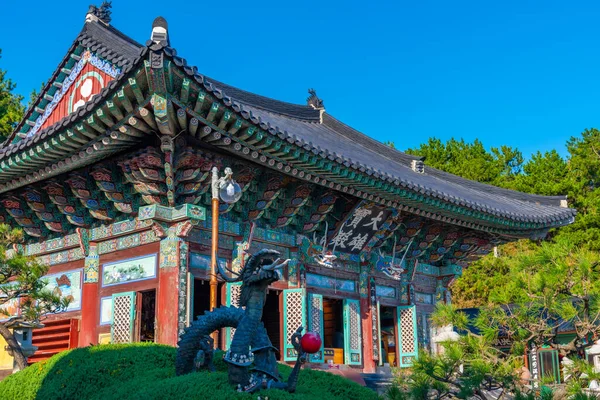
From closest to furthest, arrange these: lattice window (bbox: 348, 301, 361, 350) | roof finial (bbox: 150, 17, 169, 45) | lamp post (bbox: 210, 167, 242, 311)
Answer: roof finial (bbox: 150, 17, 169, 45)
lamp post (bbox: 210, 167, 242, 311)
lattice window (bbox: 348, 301, 361, 350)

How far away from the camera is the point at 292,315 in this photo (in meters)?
13.7

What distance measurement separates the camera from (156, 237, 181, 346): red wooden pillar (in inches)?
460

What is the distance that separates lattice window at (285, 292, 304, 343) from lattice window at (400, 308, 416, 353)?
13.6ft

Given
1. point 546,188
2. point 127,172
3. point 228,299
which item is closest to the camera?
point 127,172

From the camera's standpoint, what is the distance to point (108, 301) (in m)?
12.9

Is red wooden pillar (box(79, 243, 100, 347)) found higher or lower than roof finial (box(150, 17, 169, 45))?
lower

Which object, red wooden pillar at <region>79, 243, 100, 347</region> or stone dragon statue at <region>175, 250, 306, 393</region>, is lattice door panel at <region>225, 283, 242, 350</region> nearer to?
red wooden pillar at <region>79, 243, 100, 347</region>

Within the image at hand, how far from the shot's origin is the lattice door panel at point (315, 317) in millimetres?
14164

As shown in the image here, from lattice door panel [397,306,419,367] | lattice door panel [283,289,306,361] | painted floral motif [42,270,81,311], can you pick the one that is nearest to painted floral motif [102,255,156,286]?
painted floral motif [42,270,81,311]

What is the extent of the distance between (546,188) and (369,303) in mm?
22153

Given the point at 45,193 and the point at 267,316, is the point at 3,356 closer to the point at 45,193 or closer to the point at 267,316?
the point at 45,193

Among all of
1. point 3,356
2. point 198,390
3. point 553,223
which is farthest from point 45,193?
point 553,223

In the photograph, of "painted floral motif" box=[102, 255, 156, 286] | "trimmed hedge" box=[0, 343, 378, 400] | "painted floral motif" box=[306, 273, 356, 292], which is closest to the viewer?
"trimmed hedge" box=[0, 343, 378, 400]

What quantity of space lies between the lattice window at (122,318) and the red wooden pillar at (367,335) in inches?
220
